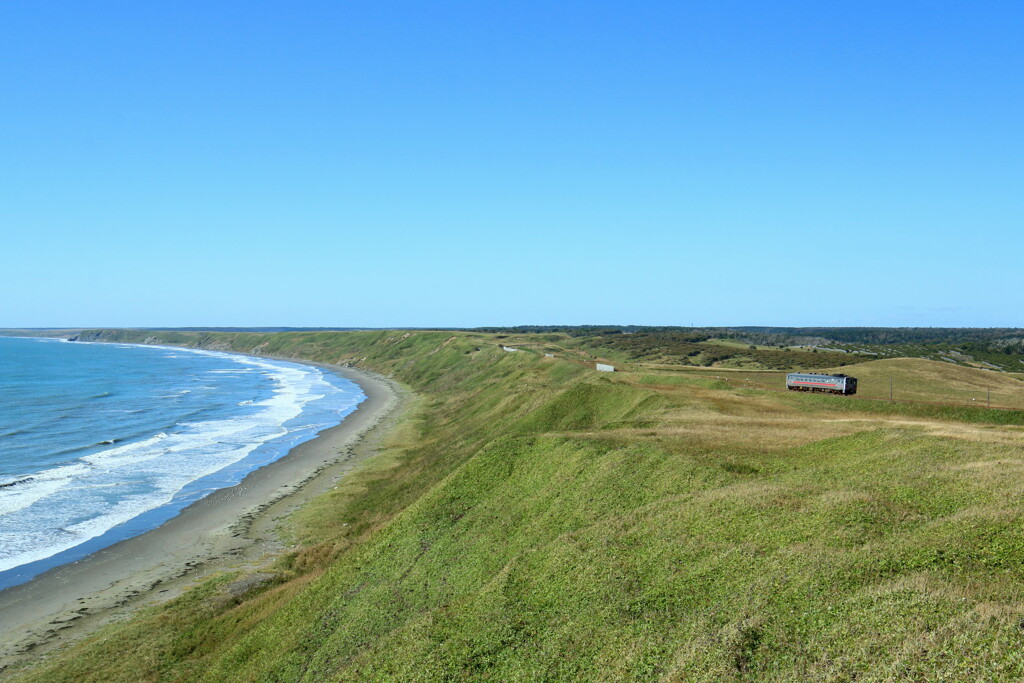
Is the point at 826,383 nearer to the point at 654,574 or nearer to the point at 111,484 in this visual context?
the point at 654,574

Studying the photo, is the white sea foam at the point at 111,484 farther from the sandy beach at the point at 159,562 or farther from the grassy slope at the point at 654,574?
the grassy slope at the point at 654,574

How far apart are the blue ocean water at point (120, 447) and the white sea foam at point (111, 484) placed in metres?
0.12

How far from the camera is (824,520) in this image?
25.7 metres

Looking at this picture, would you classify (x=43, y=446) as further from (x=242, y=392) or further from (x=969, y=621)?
(x=969, y=621)

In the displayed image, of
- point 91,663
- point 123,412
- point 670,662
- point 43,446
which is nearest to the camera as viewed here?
point 670,662

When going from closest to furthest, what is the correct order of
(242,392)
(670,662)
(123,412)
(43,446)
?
(670,662), (43,446), (123,412), (242,392)

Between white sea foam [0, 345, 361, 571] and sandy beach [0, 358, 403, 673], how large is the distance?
495 cm

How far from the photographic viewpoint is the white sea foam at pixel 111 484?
1845 inches

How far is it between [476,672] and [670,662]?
257 inches

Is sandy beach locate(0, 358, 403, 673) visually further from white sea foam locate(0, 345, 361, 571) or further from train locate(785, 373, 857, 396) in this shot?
train locate(785, 373, 857, 396)

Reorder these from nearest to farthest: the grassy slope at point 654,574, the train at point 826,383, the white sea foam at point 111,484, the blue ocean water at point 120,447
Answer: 1. the grassy slope at point 654,574
2. the white sea foam at point 111,484
3. the blue ocean water at point 120,447
4. the train at point 826,383

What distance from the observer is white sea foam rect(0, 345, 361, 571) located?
1845 inches

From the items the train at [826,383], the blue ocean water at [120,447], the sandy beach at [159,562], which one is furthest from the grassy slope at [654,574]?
the train at [826,383]

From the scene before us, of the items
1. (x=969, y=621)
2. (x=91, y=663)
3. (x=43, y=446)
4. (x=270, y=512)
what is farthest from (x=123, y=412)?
(x=969, y=621)
